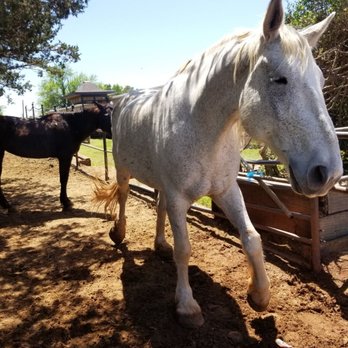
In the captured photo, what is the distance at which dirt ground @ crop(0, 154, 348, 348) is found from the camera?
2430 mm

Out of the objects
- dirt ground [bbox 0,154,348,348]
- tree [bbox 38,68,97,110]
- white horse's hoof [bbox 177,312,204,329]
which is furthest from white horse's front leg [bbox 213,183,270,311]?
tree [bbox 38,68,97,110]

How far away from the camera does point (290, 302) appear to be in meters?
2.80

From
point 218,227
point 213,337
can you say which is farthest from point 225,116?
point 218,227

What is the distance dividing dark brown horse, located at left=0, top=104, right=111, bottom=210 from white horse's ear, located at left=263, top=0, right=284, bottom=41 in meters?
4.69

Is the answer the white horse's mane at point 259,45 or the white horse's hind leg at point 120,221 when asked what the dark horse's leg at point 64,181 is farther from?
the white horse's mane at point 259,45

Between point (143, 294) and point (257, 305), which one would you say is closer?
point (257, 305)

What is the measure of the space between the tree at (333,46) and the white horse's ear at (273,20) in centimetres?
529

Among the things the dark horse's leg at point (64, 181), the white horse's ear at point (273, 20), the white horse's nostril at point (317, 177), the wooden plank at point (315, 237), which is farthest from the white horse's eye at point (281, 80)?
the dark horse's leg at point (64, 181)

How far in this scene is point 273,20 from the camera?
65.5 inches

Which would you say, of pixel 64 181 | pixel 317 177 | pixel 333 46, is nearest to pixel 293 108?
pixel 317 177

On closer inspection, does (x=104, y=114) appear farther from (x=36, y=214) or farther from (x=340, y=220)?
(x=340, y=220)

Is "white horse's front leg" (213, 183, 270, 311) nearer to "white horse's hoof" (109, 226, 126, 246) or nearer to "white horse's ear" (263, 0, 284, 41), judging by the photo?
"white horse's ear" (263, 0, 284, 41)

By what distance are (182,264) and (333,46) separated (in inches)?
258

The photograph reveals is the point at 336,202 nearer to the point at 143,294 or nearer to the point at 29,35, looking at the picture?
the point at 143,294
